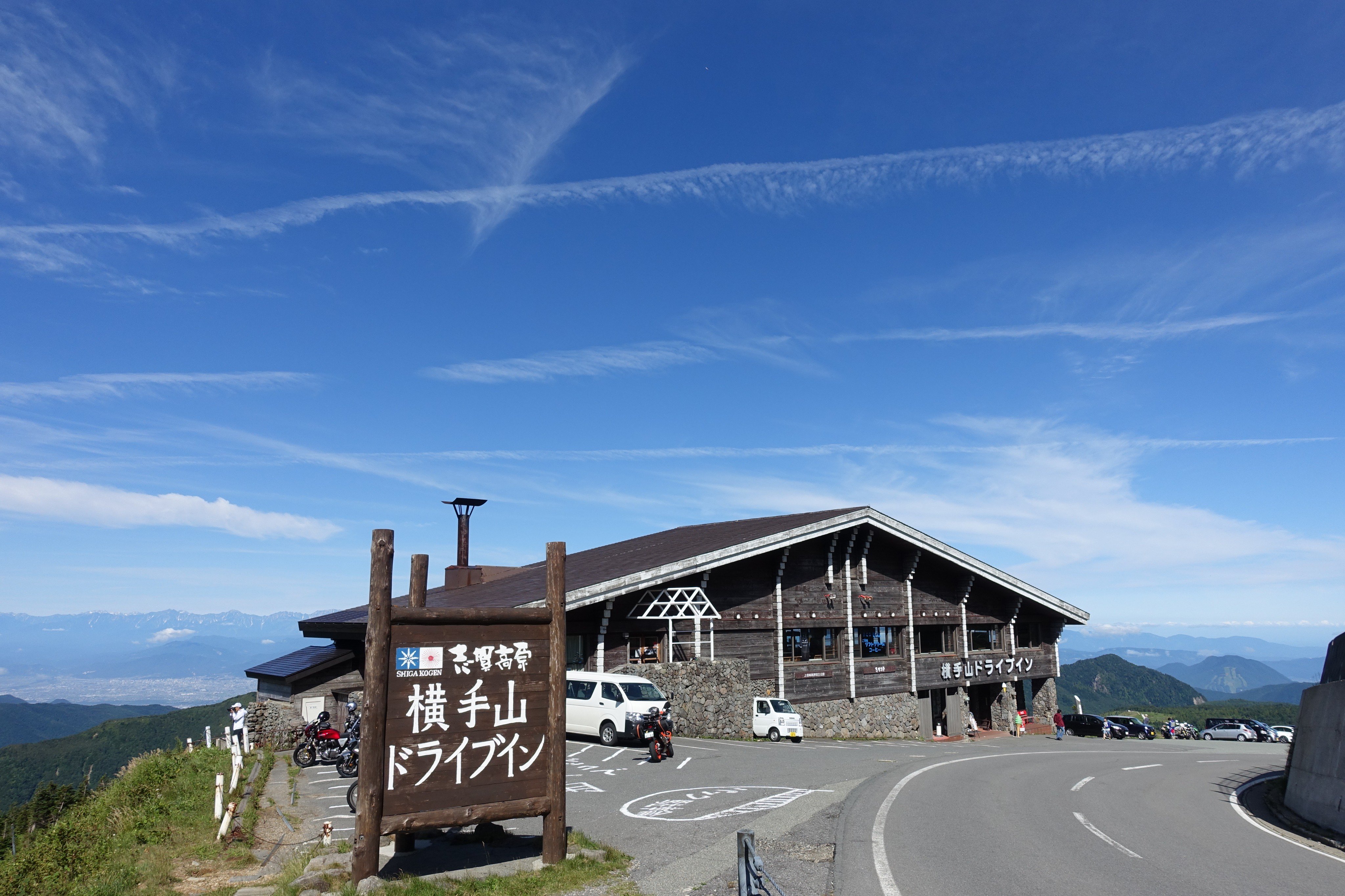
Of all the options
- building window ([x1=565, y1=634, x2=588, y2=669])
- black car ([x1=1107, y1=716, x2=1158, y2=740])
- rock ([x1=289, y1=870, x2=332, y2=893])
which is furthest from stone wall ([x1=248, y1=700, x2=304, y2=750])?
black car ([x1=1107, y1=716, x2=1158, y2=740])

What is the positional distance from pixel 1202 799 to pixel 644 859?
13.2 meters

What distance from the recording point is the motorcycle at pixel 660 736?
19.5 metres

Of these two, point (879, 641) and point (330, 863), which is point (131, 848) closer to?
point (330, 863)

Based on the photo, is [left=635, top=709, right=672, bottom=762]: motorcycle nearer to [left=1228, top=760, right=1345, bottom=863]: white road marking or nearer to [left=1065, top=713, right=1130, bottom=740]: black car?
[left=1228, top=760, right=1345, bottom=863]: white road marking

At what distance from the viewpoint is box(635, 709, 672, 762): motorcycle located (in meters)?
19.5

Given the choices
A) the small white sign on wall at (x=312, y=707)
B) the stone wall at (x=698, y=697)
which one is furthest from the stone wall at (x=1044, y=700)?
the small white sign on wall at (x=312, y=707)

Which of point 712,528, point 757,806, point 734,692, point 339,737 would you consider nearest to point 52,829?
point 339,737

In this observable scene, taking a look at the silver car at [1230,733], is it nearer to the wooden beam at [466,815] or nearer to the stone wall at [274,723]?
the stone wall at [274,723]

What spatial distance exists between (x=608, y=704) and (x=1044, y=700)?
30.9m

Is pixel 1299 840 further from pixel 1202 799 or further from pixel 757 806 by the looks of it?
pixel 757 806

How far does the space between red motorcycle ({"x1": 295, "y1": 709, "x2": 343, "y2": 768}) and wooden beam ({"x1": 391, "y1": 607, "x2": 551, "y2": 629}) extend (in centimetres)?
1334

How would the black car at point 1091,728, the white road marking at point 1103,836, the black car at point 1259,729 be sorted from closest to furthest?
the white road marking at point 1103,836 < the black car at point 1091,728 < the black car at point 1259,729

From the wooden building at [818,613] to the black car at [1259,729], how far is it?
53.6 ft

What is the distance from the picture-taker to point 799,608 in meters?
32.8
